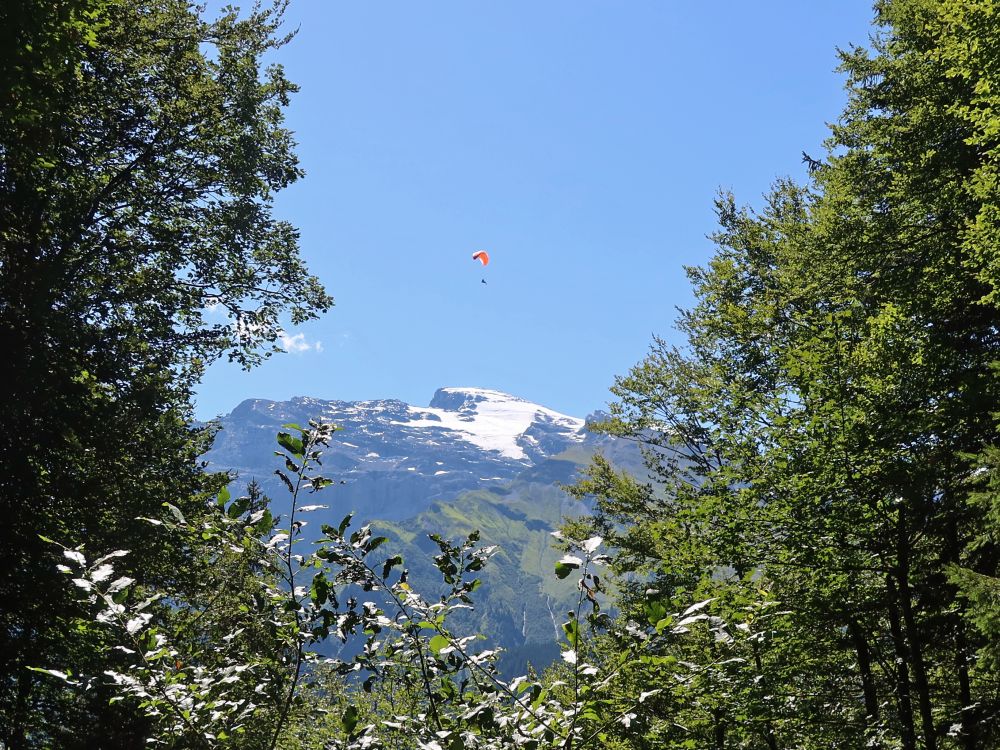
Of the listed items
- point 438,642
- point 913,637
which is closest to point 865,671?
point 913,637

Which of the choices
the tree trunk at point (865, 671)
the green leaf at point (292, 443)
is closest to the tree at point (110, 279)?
the green leaf at point (292, 443)

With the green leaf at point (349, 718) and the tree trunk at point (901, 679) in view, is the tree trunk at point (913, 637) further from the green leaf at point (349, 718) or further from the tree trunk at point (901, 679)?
the green leaf at point (349, 718)

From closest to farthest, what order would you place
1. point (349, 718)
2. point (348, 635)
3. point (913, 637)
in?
point (349, 718) → point (348, 635) → point (913, 637)

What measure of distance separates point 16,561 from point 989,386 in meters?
14.6

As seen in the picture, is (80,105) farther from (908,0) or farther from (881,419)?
(908,0)

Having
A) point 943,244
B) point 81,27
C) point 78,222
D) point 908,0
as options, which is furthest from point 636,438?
point 81,27

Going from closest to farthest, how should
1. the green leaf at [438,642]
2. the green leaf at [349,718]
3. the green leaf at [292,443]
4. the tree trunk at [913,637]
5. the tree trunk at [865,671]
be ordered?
the green leaf at [438,642] < the green leaf at [349,718] < the green leaf at [292,443] < the tree trunk at [913,637] < the tree trunk at [865,671]

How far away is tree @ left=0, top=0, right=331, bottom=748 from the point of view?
1116cm

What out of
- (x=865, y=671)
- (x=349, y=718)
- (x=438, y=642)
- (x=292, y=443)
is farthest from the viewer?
(x=865, y=671)

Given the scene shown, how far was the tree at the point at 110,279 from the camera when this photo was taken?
11.2 m

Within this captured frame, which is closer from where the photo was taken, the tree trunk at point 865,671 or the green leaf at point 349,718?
the green leaf at point 349,718

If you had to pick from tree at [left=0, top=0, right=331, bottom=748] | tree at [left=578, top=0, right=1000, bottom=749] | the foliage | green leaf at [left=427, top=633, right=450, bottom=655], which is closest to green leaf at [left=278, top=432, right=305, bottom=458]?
the foliage

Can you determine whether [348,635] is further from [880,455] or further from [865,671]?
[865,671]

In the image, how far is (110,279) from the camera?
14266 mm
